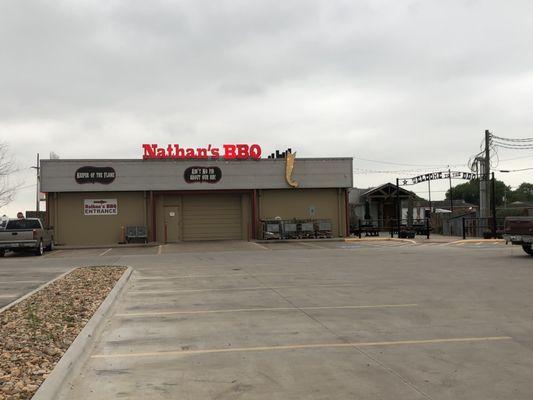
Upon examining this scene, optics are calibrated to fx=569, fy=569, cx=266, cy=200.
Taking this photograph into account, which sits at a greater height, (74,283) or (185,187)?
(185,187)

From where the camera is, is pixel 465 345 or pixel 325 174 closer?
pixel 465 345

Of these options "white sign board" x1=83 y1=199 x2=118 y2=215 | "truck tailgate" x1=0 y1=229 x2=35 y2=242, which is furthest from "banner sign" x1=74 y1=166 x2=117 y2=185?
"truck tailgate" x1=0 y1=229 x2=35 y2=242

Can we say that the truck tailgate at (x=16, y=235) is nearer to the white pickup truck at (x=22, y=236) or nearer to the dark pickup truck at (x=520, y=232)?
the white pickup truck at (x=22, y=236)

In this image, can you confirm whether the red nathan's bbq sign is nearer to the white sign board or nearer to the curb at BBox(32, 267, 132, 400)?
the white sign board

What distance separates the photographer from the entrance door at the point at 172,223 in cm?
3584

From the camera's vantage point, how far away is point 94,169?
34344mm

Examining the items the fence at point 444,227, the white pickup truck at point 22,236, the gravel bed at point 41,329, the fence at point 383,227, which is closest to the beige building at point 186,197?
the fence at point 383,227

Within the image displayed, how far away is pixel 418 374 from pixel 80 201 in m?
31.8

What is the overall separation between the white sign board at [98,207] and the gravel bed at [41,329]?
2197 centimetres

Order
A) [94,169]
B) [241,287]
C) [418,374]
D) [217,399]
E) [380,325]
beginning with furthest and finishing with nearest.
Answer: [94,169] → [241,287] → [380,325] → [418,374] → [217,399]

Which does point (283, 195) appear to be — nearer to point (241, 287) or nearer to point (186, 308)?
point (241, 287)

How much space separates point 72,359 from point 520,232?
60.0 feet

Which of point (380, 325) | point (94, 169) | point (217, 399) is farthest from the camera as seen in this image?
point (94, 169)

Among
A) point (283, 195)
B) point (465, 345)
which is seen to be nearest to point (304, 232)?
point (283, 195)
